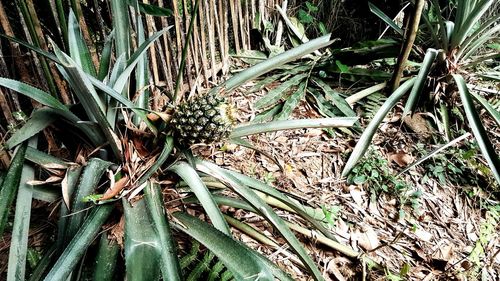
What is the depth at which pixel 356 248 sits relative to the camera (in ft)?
4.97

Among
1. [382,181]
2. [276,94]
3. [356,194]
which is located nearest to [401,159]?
[382,181]

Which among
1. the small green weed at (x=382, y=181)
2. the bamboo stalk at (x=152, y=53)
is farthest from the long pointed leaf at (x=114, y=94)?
the small green weed at (x=382, y=181)

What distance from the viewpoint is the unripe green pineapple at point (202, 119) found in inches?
43.1

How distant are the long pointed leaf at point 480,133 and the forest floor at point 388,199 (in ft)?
0.69

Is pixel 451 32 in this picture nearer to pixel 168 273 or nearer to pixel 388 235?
pixel 388 235

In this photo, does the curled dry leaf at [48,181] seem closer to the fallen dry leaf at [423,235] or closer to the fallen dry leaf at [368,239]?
the fallen dry leaf at [368,239]

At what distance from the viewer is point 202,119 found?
1.09 meters

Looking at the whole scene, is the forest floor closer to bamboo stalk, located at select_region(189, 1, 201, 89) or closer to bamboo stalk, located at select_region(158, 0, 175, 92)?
bamboo stalk, located at select_region(189, 1, 201, 89)

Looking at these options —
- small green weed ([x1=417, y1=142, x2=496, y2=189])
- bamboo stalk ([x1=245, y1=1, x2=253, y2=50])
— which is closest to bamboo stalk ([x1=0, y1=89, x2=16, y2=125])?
bamboo stalk ([x1=245, y1=1, x2=253, y2=50])

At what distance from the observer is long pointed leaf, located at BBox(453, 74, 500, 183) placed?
1.62 m

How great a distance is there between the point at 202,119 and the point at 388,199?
41.7 inches

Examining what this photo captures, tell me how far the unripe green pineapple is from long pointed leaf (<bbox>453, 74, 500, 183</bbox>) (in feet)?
3.92

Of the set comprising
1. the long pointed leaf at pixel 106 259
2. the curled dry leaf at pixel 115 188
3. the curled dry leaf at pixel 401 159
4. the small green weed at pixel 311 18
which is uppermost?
the small green weed at pixel 311 18

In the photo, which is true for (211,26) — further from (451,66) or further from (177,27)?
(451,66)
